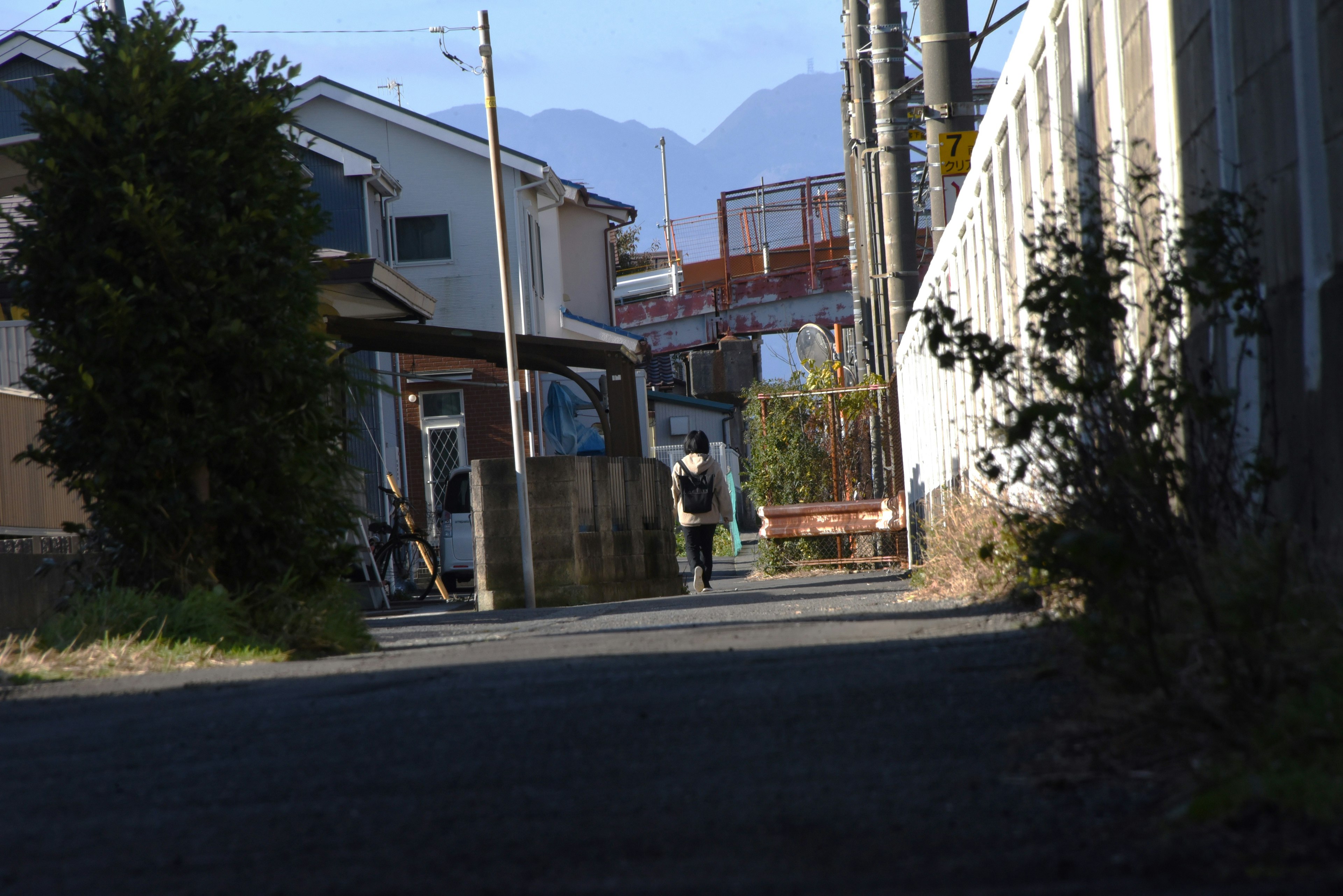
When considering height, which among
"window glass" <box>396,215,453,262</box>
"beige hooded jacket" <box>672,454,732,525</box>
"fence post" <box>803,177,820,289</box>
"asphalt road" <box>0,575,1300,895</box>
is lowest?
"asphalt road" <box>0,575,1300,895</box>

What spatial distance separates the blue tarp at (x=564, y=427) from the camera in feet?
85.1

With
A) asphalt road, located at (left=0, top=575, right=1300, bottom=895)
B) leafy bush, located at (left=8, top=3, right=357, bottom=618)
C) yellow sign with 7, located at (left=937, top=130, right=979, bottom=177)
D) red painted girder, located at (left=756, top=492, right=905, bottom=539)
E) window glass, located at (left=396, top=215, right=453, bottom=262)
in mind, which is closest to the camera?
asphalt road, located at (left=0, top=575, right=1300, bottom=895)

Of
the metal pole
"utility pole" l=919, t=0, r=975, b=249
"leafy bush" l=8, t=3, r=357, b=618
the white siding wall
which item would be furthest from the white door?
"leafy bush" l=8, t=3, r=357, b=618

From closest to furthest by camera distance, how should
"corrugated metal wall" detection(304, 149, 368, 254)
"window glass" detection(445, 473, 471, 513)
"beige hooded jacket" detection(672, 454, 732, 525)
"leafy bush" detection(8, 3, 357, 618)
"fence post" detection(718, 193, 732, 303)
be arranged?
1. "leafy bush" detection(8, 3, 357, 618)
2. "beige hooded jacket" detection(672, 454, 732, 525)
3. "window glass" detection(445, 473, 471, 513)
4. "corrugated metal wall" detection(304, 149, 368, 254)
5. "fence post" detection(718, 193, 732, 303)

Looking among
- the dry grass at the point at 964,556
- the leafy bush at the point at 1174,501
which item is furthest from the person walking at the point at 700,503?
the leafy bush at the point at 1174,501

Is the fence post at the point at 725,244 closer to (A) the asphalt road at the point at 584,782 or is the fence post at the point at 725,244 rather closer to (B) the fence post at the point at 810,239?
(B) the fence post at the point at 810,239

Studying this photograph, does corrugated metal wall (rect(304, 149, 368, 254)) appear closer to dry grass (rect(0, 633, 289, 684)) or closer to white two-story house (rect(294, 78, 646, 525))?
white two-story house (rect(294, 78, 646, 525))

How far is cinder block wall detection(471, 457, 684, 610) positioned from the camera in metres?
14.3

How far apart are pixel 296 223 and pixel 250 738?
4.46m

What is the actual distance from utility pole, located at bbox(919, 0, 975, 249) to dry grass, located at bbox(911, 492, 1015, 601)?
5053 mm

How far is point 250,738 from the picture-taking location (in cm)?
444

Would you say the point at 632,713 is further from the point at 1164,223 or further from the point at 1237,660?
the point at 1164,223

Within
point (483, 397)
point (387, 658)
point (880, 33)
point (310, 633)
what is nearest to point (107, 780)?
point (387, 658)

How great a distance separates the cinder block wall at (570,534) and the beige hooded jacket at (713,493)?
0.36 metres
